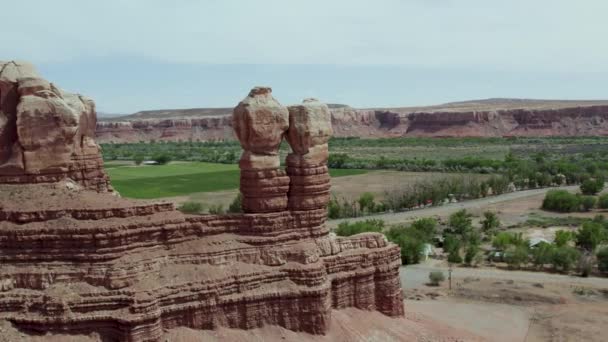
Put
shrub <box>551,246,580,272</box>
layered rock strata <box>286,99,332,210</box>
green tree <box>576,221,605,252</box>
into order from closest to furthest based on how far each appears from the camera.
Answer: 1. layered rock strata <box>286,99,332,210</box>
2. shrub <box>551,246,580,272</box>
3. green tree <box>576,221,605,252</box>

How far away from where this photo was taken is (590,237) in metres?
53.0

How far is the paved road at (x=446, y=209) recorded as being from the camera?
70.8m

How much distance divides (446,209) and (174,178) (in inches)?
1897

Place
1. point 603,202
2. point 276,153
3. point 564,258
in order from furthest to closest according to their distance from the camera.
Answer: point 603,202
point 564,258
point 276,153

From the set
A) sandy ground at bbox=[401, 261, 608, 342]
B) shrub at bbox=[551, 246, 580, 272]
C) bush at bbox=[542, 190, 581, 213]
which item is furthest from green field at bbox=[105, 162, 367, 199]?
shrub at bbox=[551, 246, 580, 272]

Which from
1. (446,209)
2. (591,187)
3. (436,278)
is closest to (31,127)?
(436,278)

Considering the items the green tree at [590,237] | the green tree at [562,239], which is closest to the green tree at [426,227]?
the green tree at [562,239]

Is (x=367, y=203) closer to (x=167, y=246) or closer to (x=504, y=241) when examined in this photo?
(x=504, y=241)

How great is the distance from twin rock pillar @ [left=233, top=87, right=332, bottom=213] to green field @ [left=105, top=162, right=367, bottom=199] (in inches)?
2189

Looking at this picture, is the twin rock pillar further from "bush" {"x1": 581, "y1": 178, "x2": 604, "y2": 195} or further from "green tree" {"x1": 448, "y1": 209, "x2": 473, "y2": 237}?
"bush" {"x1": 581, "y1": 178, "x2": 604, "y2": 195}

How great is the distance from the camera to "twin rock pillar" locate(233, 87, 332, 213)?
74.3ft

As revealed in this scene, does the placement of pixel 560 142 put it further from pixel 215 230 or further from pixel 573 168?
pixel 215 230

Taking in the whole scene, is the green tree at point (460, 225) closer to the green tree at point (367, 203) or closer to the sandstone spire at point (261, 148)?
the green tree at point (367, 203)

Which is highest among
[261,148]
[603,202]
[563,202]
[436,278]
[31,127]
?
[31,127]
